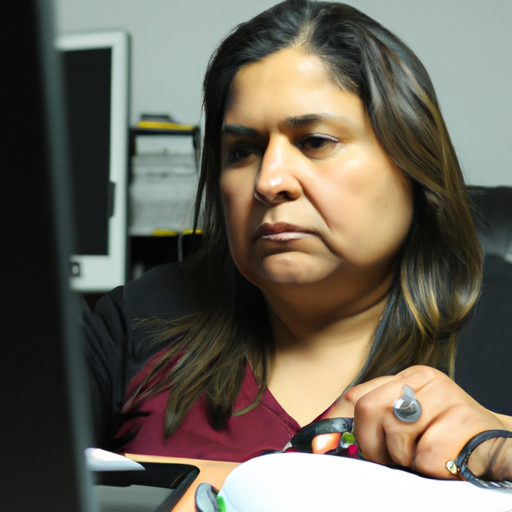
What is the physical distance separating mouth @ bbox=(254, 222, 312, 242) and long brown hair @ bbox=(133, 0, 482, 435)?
0.62ft

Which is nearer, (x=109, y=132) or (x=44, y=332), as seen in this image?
(x=44, y=332)

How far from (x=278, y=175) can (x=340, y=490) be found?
0.50 meters

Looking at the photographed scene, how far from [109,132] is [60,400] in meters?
1.75

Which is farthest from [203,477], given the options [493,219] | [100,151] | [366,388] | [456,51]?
[456,51]

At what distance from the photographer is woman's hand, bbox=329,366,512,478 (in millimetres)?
471

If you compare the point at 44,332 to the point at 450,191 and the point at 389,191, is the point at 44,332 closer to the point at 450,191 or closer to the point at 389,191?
the point at 389,191

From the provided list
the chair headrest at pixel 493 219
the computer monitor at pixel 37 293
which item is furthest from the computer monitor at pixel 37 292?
the chair headrest at pixel 493 219

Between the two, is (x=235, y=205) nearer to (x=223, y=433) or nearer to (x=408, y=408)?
(x=223, y=433)

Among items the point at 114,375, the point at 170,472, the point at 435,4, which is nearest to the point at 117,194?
the point at 114,375

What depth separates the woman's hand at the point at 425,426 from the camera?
0.47 metres

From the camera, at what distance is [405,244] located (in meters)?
0.97

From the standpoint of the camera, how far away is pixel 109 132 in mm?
1835

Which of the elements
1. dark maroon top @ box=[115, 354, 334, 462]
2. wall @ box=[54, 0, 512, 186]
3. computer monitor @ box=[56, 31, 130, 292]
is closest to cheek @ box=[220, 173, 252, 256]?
dark maroon top @ box=[115, 354, 334, 462]

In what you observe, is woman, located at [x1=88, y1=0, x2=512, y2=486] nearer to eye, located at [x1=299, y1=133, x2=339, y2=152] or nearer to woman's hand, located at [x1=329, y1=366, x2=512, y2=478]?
eye, located at [x1=299, y1=133, x2=339, y2=152]
